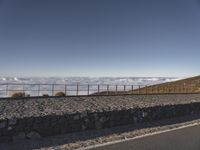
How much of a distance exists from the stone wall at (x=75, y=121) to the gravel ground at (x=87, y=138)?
0.39 m

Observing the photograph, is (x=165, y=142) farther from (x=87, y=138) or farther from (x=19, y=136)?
(x=19, y=136)

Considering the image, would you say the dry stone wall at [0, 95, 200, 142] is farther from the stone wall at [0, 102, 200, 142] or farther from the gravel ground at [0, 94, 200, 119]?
the gravel ground at [0, 94, 200, 119]

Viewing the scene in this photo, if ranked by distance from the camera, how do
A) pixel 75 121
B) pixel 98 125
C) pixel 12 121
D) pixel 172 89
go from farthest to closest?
pixel 172 89, pixel 98 125, pixel 75 121, pixel 12 121

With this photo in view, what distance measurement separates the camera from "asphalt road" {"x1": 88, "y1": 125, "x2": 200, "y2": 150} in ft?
29.7

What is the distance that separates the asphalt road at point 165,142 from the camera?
9062 mm

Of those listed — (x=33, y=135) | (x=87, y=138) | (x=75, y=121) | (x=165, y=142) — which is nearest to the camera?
(x=165, y=142)

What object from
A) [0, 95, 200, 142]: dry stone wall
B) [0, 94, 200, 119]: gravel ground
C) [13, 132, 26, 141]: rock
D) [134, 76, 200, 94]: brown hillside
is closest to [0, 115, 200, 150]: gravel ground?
[13, 132, 26, 141]: rock

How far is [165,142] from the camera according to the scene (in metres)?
9.88

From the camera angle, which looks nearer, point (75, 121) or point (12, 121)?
point (12, 121)

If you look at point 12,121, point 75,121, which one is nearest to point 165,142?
point 75,121

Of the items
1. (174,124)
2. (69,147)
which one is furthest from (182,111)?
(69,147)

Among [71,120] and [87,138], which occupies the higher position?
[71,120]

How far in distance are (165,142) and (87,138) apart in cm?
322

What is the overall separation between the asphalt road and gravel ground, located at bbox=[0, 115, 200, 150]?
0.81 meters
